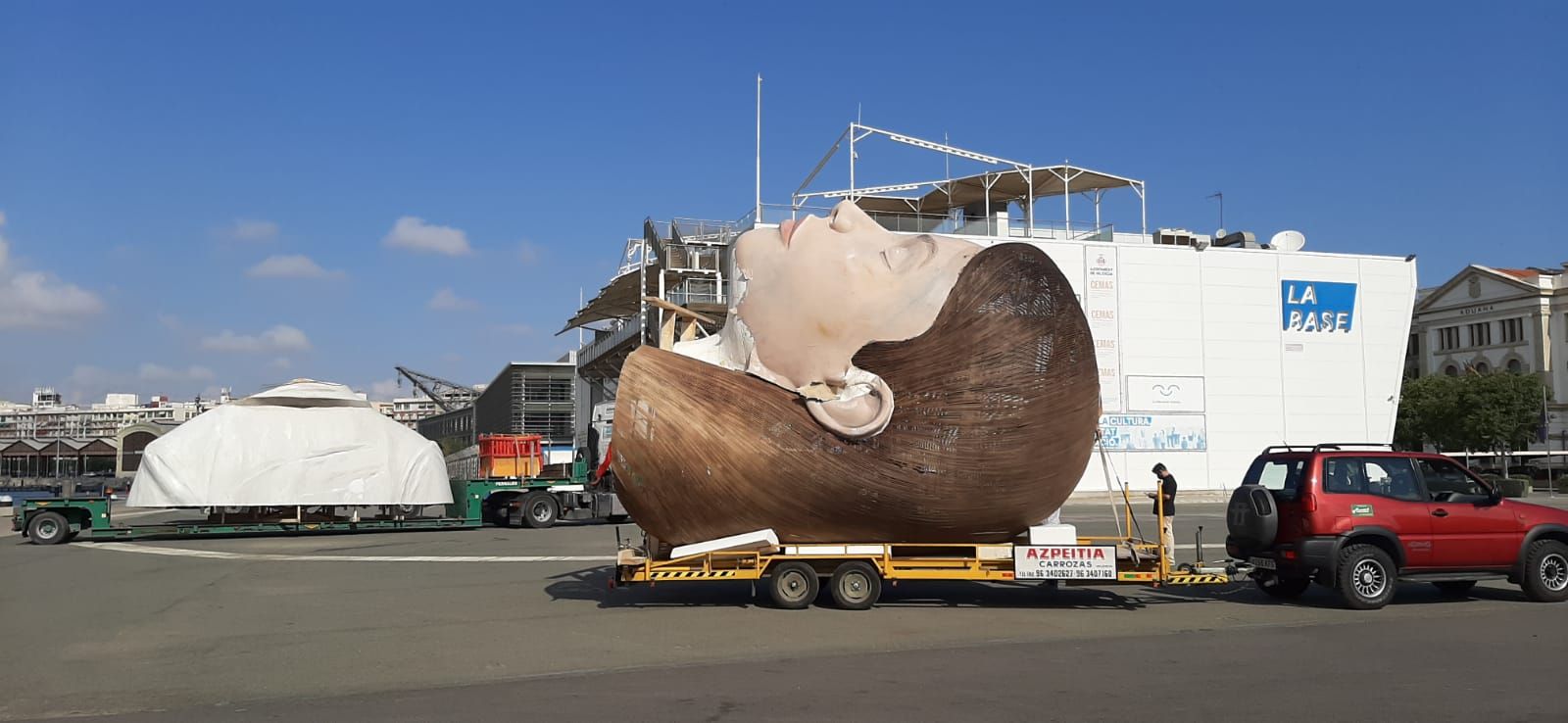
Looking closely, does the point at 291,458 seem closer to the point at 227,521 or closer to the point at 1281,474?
the point at 227,521

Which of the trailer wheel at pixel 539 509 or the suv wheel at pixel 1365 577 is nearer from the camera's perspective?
the suv wheel at pixel 1365 577

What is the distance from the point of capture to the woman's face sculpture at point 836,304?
33.7 ft

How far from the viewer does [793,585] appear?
36.1 ft

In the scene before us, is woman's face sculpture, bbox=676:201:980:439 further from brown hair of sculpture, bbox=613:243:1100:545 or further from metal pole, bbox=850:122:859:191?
metal pole, bbox=850:122:859:191

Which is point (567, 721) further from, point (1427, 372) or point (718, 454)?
point (1427, 372)

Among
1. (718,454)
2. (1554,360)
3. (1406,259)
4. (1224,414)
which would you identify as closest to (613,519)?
(718,454)

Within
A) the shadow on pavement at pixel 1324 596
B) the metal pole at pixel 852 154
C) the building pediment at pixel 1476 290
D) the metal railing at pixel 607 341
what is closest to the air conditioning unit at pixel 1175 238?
the metal pole at pixel 852 154

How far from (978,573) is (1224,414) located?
104ft

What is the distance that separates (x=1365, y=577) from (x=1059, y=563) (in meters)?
3.18

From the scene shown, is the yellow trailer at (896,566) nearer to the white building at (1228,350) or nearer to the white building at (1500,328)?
the white building at (1228,350)

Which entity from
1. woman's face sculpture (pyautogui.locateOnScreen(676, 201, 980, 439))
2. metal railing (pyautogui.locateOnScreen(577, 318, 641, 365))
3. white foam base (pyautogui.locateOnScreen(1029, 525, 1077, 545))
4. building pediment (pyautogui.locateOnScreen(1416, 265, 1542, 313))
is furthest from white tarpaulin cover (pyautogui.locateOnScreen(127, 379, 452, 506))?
building pediment (pyautogui.locateOnScreen(1416, 265, 1542, 313))

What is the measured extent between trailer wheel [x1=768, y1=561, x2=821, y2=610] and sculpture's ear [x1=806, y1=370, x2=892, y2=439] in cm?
168

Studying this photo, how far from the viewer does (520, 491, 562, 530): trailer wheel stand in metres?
25.1

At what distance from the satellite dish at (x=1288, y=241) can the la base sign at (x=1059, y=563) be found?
111 ft
